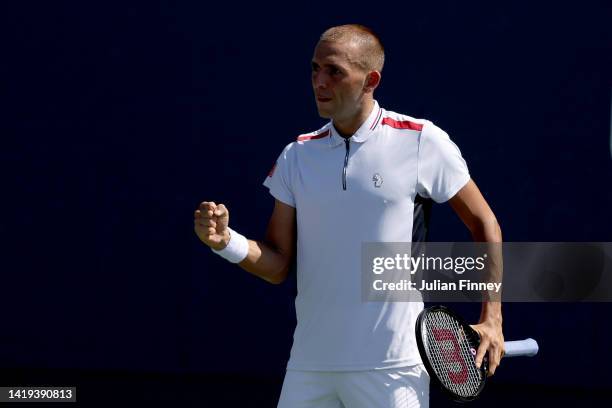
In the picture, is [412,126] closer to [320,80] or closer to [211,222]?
[320,80]

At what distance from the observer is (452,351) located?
4020 millimetres

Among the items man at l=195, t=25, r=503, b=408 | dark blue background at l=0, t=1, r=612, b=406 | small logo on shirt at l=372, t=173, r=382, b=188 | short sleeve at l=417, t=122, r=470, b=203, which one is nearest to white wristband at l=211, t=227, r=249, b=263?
man at l=195, t=25, r=503, b=408

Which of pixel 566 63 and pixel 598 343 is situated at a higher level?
pixel 566 63

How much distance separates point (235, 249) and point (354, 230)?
0.37 meters

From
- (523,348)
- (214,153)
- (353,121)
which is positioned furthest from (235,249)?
(214,153)

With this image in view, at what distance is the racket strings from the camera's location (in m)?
3.95

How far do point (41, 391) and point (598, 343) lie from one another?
9.57 ft

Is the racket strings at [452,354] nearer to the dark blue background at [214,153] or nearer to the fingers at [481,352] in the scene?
the fingers at [481,352]

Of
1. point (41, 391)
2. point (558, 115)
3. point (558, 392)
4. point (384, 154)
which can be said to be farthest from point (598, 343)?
point (41, 391)

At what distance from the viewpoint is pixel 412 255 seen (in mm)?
4133

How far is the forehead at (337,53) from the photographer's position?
4.12m

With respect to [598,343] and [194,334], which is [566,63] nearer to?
[598,343]

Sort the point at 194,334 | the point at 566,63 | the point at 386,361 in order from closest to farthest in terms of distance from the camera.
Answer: the point at 386,361
the point at 566,63
the point at 194,334

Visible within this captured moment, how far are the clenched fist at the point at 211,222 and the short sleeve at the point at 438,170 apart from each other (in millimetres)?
633
